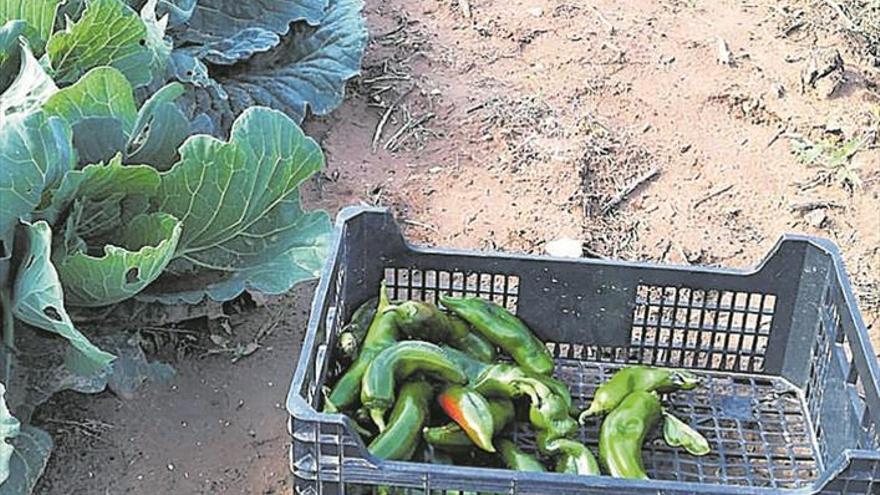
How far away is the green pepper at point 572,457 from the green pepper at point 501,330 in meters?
0.25

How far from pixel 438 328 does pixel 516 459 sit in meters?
0.35

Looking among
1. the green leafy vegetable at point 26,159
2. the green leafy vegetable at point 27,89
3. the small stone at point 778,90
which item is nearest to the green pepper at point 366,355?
the green leafy vegetable at point 26,159

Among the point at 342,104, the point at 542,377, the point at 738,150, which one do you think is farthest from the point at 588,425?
the point at 342,104

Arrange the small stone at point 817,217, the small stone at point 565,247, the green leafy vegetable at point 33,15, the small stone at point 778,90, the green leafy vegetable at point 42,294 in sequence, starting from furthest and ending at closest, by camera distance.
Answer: the small stone at point 778,90 < the small stone at point 817,217 < the small stone at point 565,247 < the green leafy vegetable at point 33,15 < the green leafy vegetable at point 42,294

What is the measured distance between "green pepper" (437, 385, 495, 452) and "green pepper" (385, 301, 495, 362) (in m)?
0.16

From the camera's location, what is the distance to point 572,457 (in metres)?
2.19

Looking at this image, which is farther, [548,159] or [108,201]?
[548,159]

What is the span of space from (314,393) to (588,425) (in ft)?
2.00

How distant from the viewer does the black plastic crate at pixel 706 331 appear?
231 centimetres

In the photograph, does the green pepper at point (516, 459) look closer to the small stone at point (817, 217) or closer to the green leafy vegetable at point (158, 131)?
the green leafy vegetable at point (158, 131)

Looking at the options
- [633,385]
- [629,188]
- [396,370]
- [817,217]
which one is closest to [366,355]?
[396,370]

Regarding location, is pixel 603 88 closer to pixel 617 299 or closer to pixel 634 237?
pixel 634 237

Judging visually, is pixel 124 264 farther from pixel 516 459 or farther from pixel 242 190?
pixel 516 459

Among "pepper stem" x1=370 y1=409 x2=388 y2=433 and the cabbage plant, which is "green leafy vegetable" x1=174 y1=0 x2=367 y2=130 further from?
"pepper stem" x1=370 y1=409 x2=388 y2=433
